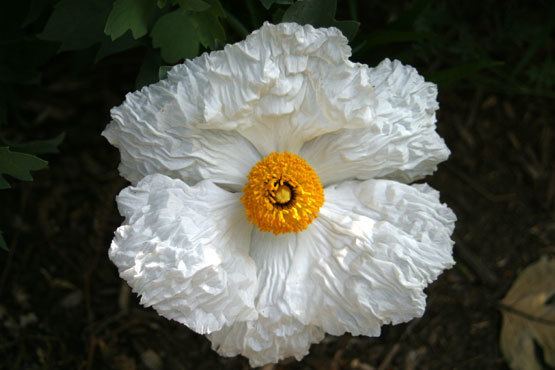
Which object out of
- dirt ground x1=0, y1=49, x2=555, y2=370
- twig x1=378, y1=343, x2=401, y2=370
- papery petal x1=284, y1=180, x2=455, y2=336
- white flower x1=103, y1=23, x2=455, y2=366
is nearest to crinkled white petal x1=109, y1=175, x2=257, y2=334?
white flower x1=103, y1=23, x2=455, y2=366

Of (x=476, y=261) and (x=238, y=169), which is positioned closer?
(x=238, y=169)

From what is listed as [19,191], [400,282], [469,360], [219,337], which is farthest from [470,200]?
[19,191]

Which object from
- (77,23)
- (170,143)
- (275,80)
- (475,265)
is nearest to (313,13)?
(275,80)

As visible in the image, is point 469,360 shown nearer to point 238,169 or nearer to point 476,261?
point 476,261

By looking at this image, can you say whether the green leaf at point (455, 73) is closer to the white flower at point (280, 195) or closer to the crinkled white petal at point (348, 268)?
the white flower at point (280, 195)

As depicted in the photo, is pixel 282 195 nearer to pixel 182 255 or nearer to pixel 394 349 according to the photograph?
pixel 182 255
